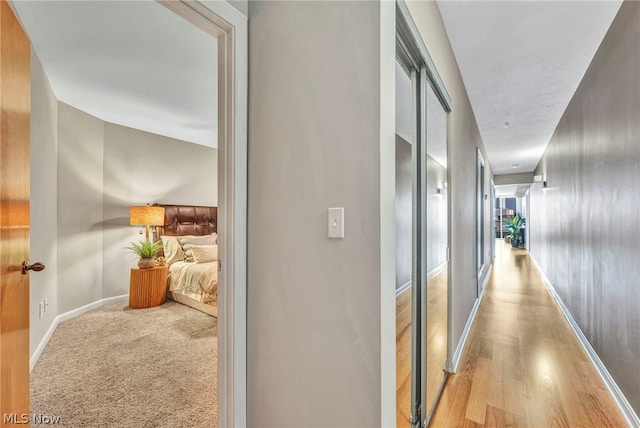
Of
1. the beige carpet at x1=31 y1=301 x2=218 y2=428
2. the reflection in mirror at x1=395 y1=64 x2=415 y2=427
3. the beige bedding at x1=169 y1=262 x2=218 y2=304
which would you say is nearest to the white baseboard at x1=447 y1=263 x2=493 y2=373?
the reflection in mirror at x1=395 y1=64 x2=415 y2=427

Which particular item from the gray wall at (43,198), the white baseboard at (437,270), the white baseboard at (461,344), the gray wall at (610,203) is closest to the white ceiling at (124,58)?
the gray wall at (43,198)

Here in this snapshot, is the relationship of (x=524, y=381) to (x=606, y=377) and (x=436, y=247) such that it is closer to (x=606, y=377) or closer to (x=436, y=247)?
(x=606, y=377)

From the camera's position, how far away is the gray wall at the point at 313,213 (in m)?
1.00

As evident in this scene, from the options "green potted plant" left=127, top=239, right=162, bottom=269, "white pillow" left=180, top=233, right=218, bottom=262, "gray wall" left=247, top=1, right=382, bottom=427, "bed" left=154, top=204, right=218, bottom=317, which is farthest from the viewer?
"white pillow" left=180, top=233, right=218, bottom=262

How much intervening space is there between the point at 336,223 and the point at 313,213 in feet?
0.39

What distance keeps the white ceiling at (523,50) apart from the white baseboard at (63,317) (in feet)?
13.6

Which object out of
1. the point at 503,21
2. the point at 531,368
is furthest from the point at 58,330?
the point at 503,21

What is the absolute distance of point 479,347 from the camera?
2730 mm

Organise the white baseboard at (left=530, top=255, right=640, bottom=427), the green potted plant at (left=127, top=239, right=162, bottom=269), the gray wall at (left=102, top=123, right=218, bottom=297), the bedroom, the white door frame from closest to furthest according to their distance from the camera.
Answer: the white door frame < the white baseboard at (left=530, top=255, right=640, bottom=427) < the bedroom < the green potted plant at (left=127, top=239, right=162, bottom=269) < the gray wall at (left=102, top=123, right=218, bottom=297)

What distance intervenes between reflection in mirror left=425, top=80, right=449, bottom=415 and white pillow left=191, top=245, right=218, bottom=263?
116 inches

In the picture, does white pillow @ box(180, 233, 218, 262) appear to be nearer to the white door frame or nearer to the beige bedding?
the beige bedding

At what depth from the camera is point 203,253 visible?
158 inches

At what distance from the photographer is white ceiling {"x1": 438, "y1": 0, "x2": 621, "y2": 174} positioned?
198 centimetres

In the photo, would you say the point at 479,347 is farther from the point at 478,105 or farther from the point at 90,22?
the point at 90,22
